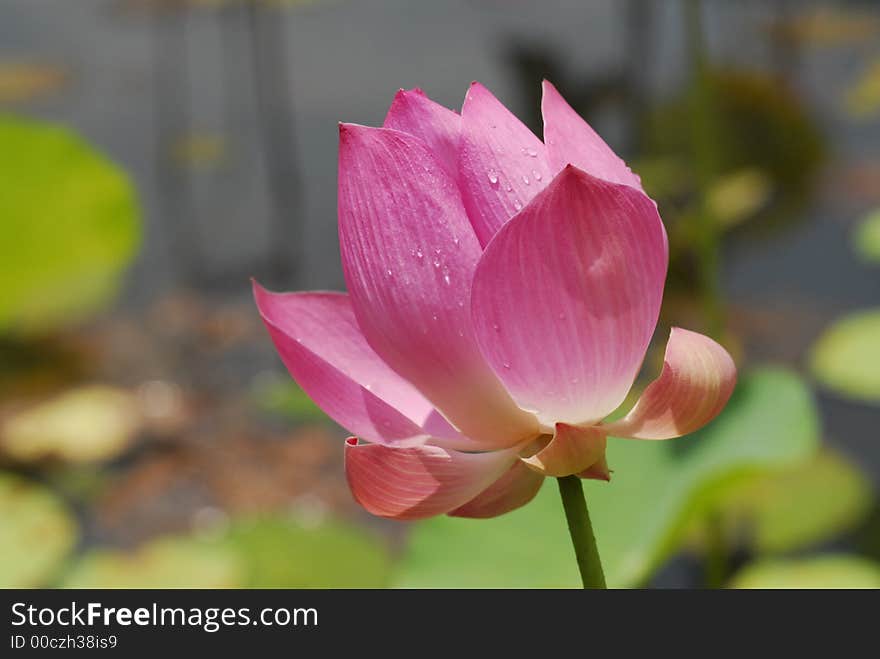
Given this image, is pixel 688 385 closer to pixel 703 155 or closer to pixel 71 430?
pixel 703 155

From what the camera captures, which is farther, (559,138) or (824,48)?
(824,48)

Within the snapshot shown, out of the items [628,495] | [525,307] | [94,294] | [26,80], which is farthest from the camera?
[26,80]

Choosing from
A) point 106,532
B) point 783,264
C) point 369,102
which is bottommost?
point 106,532

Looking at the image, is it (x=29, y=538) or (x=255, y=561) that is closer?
(x=29, y=538)

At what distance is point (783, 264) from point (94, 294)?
1471mm

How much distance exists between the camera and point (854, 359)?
1265 mm

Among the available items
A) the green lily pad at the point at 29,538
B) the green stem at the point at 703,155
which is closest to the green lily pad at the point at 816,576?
the green stem at the point at 703,155

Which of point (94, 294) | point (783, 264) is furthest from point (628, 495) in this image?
point (783, 264)

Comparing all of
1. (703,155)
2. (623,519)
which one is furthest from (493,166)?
(703,155)

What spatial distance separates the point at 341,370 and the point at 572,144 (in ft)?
0.22

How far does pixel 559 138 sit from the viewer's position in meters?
0.19

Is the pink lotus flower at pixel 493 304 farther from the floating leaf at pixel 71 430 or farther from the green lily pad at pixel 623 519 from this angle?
the floating leaf at pixel 71 430

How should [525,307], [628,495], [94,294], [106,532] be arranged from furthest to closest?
1. [106,532]
2. [94,294]
3. [628,495]
4. [525,307]
